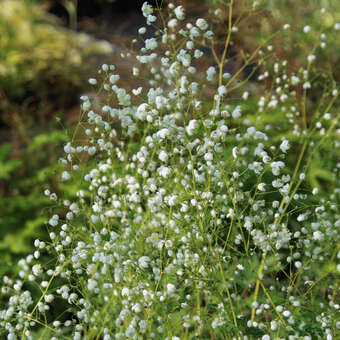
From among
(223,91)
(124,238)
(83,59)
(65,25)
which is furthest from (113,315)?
(65,25)

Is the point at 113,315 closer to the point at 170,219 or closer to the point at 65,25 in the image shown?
the point at 170,219

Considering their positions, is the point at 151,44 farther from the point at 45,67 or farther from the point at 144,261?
the point at 45,67

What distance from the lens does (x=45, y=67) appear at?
22.8ft

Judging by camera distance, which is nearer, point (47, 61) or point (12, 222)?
point (12, 222)

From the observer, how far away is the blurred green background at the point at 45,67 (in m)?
4.08

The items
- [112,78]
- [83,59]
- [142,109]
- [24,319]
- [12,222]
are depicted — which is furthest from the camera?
[83,59]

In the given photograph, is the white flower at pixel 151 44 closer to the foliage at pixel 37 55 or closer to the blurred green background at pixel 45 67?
the blurred green background at pixel 45 67

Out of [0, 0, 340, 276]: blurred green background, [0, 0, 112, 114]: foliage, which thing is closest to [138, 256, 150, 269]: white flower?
[0, 0, 340, 276]: blurred green background

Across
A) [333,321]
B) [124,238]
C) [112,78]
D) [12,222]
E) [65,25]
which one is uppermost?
[112,78]

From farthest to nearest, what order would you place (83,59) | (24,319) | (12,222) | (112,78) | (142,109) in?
(83,59) → (12,222) → (24,319) → (112,78) → (142,109)

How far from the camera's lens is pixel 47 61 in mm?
7043

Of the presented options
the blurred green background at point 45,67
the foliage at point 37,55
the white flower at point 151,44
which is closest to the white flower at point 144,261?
the white flower at point 151,44

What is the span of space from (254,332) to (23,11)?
22.1ft

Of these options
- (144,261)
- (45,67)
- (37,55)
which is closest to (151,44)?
(144,261)
